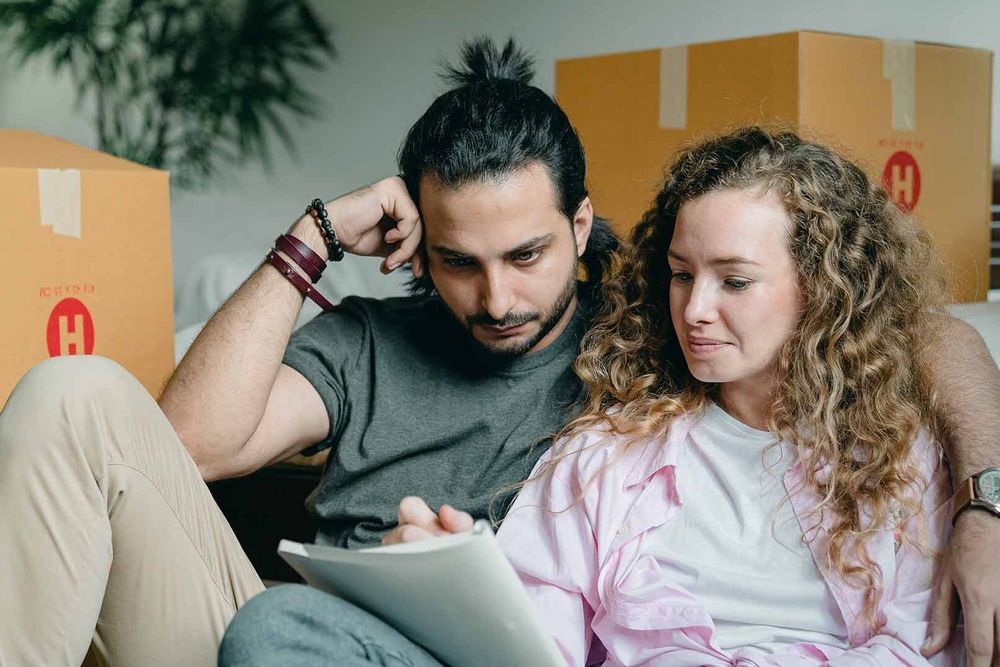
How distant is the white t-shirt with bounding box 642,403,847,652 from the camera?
124cm

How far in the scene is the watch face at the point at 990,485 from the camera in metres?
1.15

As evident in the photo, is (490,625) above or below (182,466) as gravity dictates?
below

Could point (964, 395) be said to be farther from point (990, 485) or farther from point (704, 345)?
point (704, 345)

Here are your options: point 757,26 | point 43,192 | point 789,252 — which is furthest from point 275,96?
point 789,252

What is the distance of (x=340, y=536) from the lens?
1.53 m

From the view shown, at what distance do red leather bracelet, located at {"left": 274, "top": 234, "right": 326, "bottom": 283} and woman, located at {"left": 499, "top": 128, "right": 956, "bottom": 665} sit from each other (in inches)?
17.0

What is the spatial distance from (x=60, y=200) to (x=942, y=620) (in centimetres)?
124

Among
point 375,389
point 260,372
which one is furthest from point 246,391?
point 375,389

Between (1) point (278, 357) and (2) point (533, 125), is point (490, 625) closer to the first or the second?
(1) point (278, 357)

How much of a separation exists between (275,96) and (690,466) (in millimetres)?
2713

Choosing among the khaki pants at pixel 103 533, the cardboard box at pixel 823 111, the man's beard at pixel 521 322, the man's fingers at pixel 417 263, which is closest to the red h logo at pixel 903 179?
the cardboard box at pixel 823 111

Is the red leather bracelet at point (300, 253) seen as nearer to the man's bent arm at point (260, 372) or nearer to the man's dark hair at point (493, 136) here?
the man's bent arm at point (260, 372)

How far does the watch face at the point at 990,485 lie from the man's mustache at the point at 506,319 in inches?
22.5

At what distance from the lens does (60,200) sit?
5.28 feet
